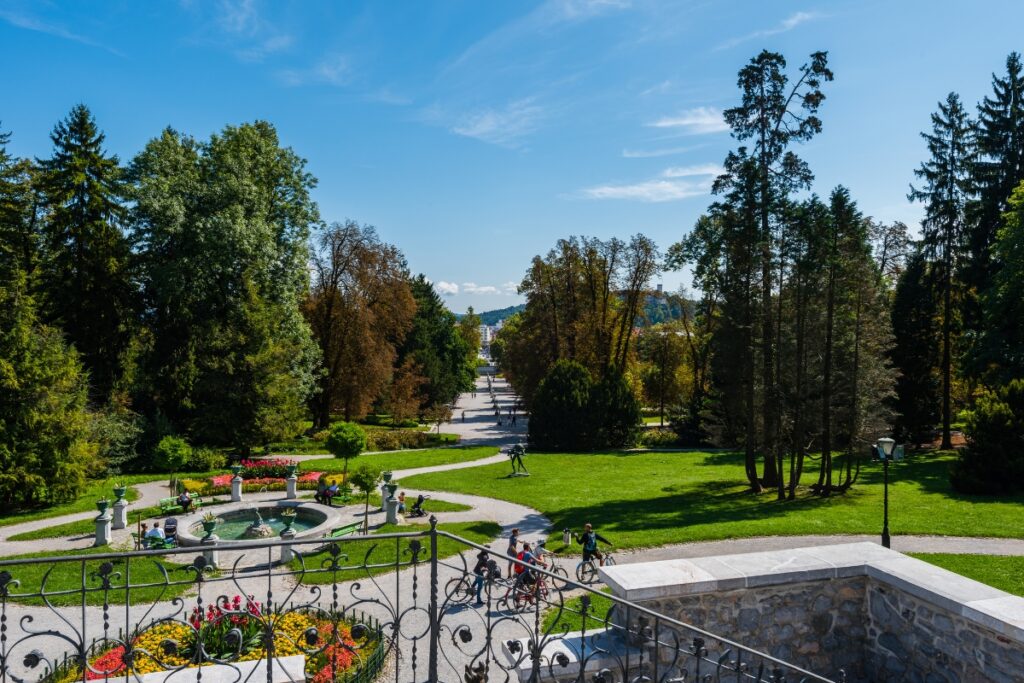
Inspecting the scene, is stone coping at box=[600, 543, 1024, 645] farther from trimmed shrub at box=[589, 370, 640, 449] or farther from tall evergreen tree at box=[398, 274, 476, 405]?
tall evergreen tree at box=[398, 274, 476, 405]

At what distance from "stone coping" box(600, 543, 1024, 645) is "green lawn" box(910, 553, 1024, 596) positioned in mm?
7077

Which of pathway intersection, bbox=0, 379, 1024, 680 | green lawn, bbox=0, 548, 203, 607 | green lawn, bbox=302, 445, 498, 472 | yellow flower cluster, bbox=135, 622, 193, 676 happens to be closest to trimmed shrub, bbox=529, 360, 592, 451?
green lawn, bbox=302, 445, 498, 472

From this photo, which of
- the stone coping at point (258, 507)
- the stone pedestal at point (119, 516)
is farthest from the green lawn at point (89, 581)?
the stone pedestal at point (119, 516)

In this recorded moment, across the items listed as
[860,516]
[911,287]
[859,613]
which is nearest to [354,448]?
[860,516]

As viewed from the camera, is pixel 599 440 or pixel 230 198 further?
pixel 599 440

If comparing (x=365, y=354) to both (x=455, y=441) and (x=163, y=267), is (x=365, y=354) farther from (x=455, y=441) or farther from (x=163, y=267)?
(x=163, y=267)

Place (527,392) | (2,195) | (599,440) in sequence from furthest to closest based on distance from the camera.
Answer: (527,392)
(599,440)
(2,195)

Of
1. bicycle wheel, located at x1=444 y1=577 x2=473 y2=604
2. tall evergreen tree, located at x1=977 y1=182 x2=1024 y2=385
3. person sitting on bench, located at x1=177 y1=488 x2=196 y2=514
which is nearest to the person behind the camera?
bicycle wheel, located at x1=444 y1=577 x2=473 y2=604

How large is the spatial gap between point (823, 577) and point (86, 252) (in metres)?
32.9

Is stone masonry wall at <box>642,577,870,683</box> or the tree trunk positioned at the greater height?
the tree trunk

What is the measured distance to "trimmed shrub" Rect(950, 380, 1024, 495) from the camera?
874 inches

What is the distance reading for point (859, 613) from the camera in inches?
303

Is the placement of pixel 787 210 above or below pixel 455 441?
above

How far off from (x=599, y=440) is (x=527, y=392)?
32.9 ft
